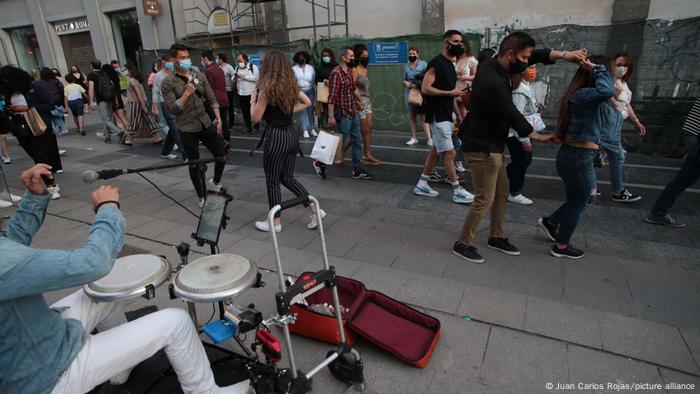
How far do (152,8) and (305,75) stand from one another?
9.59 metres

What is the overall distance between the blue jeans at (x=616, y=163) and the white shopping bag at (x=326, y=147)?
3339 mm

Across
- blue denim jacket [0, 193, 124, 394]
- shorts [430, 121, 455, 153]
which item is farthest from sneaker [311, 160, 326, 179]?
blue denim jacket [0, 193, 124, 394]

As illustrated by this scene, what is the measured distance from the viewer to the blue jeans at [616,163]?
485 cm

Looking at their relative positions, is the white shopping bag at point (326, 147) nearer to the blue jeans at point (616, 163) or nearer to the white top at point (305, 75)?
the blue jeans at point (616, 163)

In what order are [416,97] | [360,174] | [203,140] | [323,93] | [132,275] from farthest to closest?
[323,93] < [416,97] < [360,174] < [203,140] < [132,275]

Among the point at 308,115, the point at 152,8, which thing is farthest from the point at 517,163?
the point at 152,8

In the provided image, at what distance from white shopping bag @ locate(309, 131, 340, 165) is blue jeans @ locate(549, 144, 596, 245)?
2927 mm

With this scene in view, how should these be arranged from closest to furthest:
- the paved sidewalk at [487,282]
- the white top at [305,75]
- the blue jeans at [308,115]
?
the paved sidewalk at [487,282], the white top at [305,75], the blue jeans at [308,115]

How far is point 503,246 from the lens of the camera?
3979 millimetres

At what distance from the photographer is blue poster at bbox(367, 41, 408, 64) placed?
31.5 feet

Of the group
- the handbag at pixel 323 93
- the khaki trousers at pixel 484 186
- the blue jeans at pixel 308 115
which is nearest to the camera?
the khaki trousers at pixel 484 186

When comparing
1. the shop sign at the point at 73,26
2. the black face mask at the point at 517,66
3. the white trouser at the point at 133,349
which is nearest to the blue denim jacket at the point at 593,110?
the black face mask at the point at 517,66

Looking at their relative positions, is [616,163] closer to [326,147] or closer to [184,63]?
[326,147]

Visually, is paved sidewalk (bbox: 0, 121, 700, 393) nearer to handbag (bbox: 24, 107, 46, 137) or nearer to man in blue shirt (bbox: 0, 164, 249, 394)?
man in blue shirt (bbox: 0, 164, 249, 394)
